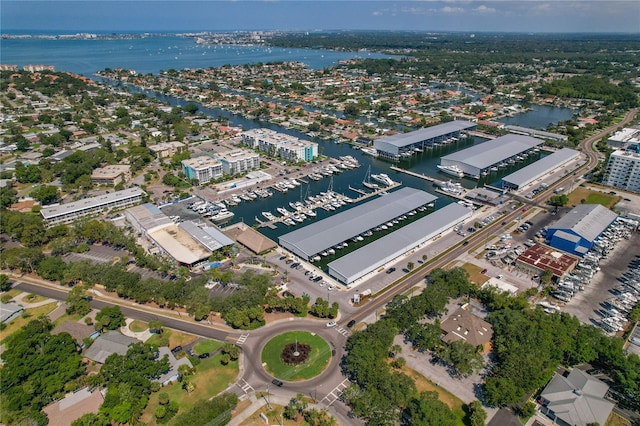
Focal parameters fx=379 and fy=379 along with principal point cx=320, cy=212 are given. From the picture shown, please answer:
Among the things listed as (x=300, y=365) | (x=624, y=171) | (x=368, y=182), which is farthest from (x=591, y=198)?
(x=300, y=365)

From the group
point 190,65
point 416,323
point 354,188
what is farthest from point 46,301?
point 190,65

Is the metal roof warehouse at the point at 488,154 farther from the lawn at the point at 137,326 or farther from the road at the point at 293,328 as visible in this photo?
the lawn at the point at 137,326

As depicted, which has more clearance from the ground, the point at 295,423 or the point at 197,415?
the point at 197,415

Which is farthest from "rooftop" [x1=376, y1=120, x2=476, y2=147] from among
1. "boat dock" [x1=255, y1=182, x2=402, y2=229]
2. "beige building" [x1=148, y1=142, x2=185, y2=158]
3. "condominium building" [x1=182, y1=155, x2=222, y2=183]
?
"beige building" [x1=148, y1=142, x2=185, y2=158]

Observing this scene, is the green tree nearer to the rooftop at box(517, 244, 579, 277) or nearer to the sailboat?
the rooftop at box(517, 244, 579, 277)

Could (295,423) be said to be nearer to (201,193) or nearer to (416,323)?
(416,323)

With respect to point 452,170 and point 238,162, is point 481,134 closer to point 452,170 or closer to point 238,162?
point 452,170
